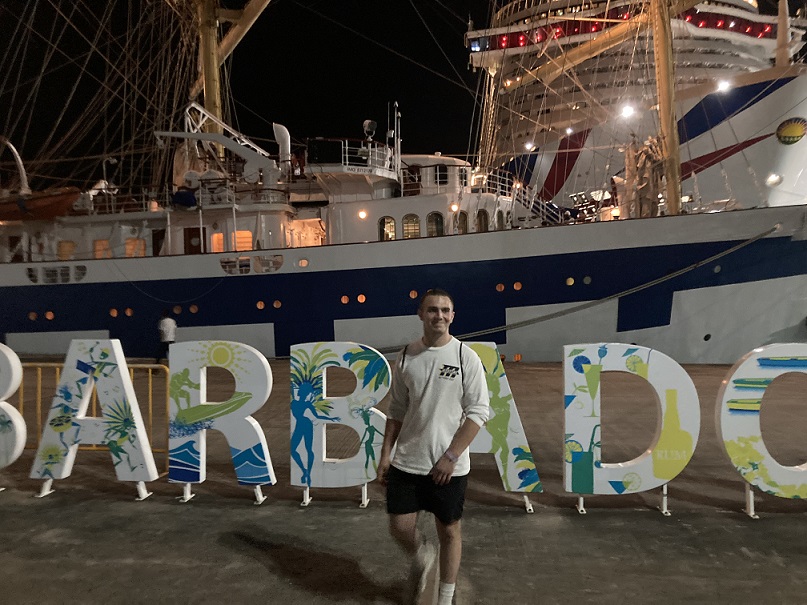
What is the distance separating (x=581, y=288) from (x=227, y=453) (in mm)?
7703

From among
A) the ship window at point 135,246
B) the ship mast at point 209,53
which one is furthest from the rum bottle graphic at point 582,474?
the ship mast at point 209,53

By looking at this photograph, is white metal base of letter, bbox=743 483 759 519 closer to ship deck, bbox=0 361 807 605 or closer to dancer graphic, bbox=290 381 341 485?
ship deck, bbox=0 361 807 605

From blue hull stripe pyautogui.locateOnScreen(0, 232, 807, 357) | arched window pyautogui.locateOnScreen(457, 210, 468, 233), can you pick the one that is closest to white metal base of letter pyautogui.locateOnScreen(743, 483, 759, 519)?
blue hull stripe pyautogui.locateOnScreen(0, 232, 807, 357)

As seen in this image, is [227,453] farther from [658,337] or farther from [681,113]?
[681,113]

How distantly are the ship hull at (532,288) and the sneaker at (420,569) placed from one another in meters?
8.02

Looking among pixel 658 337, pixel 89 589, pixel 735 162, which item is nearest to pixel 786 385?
pixel 658 337

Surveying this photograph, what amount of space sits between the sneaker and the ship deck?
1.05ft

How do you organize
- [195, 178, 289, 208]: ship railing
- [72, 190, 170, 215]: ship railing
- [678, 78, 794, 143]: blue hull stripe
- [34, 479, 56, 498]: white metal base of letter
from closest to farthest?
[34, 479, 56, 498]: white metal base of letter < [195, 178, 289, 208]: ship railing < [72, 190, 170, 215]: ship railing < [678, 78, 794, 143]: blue hull stripe

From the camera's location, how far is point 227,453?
18.9 ft

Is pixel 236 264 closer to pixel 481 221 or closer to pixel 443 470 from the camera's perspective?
pixel 481 221

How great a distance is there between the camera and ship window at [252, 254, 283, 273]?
12156 millimetres

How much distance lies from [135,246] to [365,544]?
1312 centimetres

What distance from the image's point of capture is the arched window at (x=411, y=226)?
13.2 m

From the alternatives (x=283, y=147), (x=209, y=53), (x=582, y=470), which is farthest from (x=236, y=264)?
(x=582, y=470)
